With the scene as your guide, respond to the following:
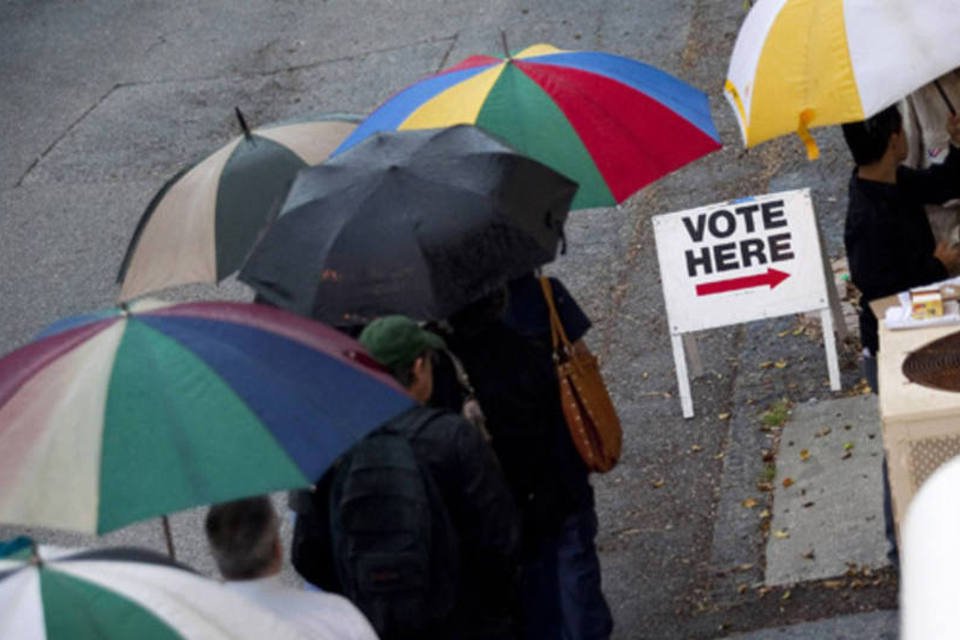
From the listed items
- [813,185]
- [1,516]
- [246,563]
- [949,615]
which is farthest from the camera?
[813,185]

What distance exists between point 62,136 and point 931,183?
9.96 m

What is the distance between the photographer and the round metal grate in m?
5.59

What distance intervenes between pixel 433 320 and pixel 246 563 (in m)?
1.28

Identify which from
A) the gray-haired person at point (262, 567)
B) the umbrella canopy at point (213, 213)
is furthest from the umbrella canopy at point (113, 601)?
the umbrella canopy at point (213, 213)

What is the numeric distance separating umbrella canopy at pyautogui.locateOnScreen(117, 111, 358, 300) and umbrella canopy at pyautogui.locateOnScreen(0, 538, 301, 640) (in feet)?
8.94

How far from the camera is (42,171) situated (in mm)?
14250

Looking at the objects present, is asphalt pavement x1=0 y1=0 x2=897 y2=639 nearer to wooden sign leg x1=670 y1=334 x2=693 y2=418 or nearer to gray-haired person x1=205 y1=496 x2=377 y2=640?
wooden sign leg x1=670 y1=334 x2=693 y2=418

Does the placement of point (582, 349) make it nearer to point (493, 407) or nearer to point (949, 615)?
point (493, 407)

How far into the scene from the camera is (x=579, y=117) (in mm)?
6387

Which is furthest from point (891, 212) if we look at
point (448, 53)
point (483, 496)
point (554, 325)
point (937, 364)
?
point (448, 53)

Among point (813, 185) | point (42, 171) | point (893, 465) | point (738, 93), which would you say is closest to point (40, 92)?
point (42, 171)

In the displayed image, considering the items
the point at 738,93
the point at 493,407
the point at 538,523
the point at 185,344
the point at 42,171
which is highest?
the point at 42,171

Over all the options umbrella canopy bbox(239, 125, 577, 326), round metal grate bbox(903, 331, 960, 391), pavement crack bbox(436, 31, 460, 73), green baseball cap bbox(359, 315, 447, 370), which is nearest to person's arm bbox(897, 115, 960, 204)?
round metal grate bbox(903, 331, 960, 391)

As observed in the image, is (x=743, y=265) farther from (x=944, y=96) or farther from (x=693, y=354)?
(x=944, y=96)
